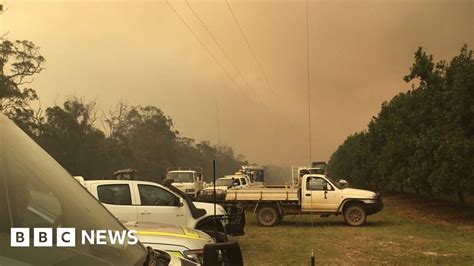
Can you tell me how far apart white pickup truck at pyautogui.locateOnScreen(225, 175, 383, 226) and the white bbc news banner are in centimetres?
1689

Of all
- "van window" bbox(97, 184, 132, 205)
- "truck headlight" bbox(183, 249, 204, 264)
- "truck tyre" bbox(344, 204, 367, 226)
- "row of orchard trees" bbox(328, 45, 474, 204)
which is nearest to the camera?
"truck headlight" bbox(183, 249, 204, 264)

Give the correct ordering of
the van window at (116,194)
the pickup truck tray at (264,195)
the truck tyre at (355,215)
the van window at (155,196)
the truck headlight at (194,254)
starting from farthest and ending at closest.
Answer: the pickup truck tray at (264,195) < the truck tyre at (355,215) < the van window at (155,196) < the van window at (116,194) < the truck headlight at (194,254)

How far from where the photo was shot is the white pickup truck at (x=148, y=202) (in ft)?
38.0

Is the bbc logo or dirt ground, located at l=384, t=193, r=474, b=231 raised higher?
the bbc logo

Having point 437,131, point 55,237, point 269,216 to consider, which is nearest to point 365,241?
point 269,216

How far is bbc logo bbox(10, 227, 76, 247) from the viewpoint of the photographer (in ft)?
5.15

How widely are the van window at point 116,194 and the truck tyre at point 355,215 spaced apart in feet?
31.7

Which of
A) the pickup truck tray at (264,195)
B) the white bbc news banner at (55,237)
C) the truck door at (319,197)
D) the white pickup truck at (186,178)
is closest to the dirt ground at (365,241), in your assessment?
the truck door at (319,197)

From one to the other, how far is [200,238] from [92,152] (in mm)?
25677

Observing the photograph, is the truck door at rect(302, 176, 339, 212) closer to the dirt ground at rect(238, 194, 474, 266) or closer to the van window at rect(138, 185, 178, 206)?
the dirt ground at rect(238, 194, 474, 266)

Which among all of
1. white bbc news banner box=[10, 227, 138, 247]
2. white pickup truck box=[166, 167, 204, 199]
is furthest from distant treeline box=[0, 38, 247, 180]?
white bbc news banner box=[10, 227, 138, 247]

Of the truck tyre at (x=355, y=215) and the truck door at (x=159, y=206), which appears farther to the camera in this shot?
the truck tyre at (x=355, y=215)

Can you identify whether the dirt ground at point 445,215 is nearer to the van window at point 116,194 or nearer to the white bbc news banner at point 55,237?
the van window at point 116,194

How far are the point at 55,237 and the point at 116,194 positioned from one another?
10287 millimetres
